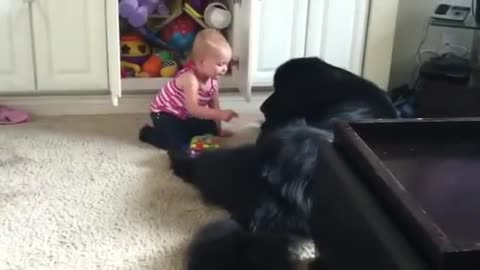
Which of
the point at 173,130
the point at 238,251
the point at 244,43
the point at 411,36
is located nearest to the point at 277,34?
the point at 244,43

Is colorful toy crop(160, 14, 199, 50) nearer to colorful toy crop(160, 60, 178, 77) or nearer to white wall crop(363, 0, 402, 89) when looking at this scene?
colorful toy crop(160, 60, 178, 77)

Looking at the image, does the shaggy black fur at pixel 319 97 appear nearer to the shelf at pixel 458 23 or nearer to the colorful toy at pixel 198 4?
the colorful toy at pixel 198 4

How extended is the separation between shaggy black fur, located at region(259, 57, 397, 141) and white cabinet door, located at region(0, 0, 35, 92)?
0.83 meters

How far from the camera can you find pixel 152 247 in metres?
1.71

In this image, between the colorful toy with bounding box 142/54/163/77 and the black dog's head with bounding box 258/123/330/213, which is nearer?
the black dog's head with bounding box 258/123/330/213

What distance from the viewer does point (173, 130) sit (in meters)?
2.36

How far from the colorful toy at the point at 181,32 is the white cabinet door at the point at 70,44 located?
0.29m

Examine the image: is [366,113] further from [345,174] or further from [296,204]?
[345,174]

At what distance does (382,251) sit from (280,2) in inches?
61.8

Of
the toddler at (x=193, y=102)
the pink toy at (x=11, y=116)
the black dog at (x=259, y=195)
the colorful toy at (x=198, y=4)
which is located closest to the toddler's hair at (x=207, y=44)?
the toddler at (x=193, y=102)

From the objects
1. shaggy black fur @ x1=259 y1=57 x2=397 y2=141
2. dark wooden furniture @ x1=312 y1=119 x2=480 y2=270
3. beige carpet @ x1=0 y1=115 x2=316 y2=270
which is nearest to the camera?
dark wooden furniture @ x1=312 y1=119 x2=480 y2=270

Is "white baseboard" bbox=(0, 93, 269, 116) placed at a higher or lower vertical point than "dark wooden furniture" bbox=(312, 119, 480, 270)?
lower

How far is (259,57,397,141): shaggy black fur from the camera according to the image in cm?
219

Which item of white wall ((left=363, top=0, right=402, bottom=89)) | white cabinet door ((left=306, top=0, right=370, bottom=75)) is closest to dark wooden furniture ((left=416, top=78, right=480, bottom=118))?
white wall ((left=363, top=0, right=402, bottom=89))
